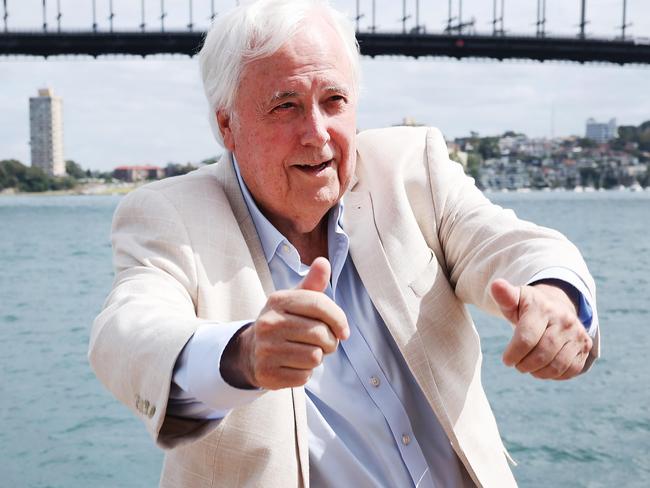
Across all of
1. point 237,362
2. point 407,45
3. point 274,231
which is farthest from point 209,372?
point 407,45

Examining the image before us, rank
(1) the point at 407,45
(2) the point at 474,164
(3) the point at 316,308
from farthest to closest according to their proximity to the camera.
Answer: (2) the point at 474,164
(1) the point at 407,45
(3) the point at 316,308

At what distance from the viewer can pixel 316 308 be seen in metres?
0.94

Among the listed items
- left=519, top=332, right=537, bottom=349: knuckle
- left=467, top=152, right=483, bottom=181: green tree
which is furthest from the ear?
left=467, top=152, right=483, bottom=181: green tree

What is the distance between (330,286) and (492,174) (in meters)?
60.2

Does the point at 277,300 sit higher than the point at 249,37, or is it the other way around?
the point at 249,37

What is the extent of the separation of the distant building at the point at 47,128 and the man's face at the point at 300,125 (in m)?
58.3

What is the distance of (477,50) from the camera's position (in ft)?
85.9

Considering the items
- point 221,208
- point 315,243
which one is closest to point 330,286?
point 315,243

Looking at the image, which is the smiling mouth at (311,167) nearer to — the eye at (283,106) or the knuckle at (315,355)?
the eye at (283,106)

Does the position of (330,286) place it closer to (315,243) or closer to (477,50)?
(315,243)

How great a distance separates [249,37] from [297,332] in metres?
0.61

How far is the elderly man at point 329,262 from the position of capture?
1278 mm

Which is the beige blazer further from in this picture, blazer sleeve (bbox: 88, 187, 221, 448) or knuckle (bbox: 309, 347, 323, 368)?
knuckle (bbox: 309, 347, 323, 368)

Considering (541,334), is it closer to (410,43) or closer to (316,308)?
(316,308)
